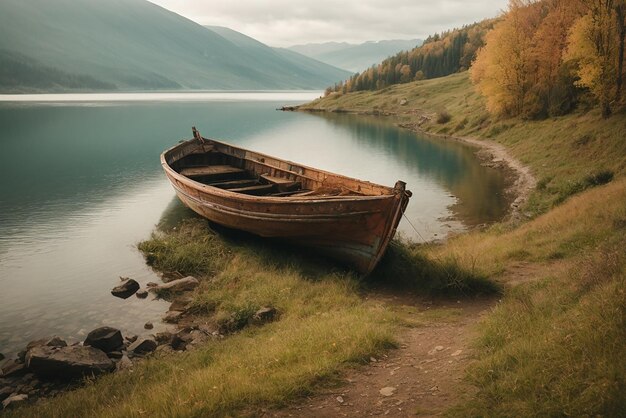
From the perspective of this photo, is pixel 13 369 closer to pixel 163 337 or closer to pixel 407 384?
pixel 163 337

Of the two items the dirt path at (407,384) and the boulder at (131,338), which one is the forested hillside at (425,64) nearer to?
the boulder at (131,338)

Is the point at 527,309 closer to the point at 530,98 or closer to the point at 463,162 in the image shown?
the point at 463,162

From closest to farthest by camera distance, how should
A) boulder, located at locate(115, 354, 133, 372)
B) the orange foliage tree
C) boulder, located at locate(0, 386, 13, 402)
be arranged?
boulder, located at locate(0, 386, 13, 402)
boulder, located at locate(115, 354, 133, 372)
the orange foliage tree

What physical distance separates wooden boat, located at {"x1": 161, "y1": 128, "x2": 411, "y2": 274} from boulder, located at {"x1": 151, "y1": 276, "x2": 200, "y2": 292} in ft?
10.3

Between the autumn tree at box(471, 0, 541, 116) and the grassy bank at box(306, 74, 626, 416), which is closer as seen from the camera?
the grassy bank at box(306, 74, 626, 416)

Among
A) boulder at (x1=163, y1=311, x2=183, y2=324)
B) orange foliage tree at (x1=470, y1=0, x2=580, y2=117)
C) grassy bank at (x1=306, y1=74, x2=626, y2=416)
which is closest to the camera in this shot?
grassy bank at (x1=306, y1=74, x2=626, y2=416)

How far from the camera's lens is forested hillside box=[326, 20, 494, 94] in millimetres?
139750

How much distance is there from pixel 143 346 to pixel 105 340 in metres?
0.93

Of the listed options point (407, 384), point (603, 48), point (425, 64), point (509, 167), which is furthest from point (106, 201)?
point (425, 64)

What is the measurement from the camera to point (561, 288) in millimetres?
9188

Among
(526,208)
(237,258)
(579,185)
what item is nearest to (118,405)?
(237,258)

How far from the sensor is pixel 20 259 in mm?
18156

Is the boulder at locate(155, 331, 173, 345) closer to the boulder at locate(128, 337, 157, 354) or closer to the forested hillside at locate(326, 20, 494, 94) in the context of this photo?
the boulder at locate(128, 337, 157, 354)

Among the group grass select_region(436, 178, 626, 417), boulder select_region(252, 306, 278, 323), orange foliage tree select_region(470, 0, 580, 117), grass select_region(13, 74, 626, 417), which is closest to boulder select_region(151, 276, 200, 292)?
grass select_region(13, 74, 626, 417)
